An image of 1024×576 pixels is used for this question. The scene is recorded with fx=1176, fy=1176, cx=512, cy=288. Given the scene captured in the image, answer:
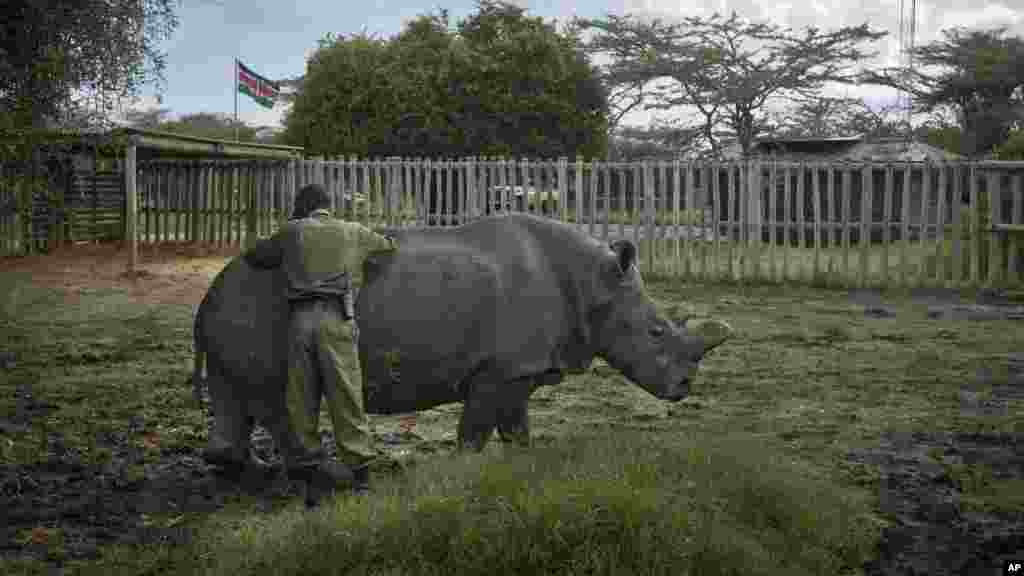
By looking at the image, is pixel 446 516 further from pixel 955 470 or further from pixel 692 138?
pixel 692 138

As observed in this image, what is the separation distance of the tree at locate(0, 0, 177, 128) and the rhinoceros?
17.4ft

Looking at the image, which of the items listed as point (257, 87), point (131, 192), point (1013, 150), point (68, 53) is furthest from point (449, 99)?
point (68, 53)

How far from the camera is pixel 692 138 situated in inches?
2058

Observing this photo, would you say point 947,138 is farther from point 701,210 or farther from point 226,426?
point 226,426

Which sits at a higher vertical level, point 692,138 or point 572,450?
point 692,138

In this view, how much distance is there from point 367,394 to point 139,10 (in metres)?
8.15

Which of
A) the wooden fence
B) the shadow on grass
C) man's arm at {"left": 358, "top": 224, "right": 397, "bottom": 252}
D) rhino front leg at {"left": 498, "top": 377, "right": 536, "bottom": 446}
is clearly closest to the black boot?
the shadow on grass

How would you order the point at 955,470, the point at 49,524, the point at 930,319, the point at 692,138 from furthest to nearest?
the point at 692,138, the point at 930,319, the point at 955,470, the point at 49,524

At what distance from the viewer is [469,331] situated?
632 centimetres

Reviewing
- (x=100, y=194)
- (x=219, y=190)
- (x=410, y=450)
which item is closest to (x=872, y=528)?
(x=410, y=450)

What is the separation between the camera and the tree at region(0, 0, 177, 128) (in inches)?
440

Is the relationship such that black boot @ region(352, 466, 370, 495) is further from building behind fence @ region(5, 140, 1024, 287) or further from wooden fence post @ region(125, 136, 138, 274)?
wooden fence post @ region(125, 136, 138, 274)

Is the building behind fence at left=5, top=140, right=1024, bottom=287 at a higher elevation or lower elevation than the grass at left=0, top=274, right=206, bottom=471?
higher

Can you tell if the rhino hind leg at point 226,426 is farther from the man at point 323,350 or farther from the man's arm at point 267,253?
the man's arm at point 267,253
